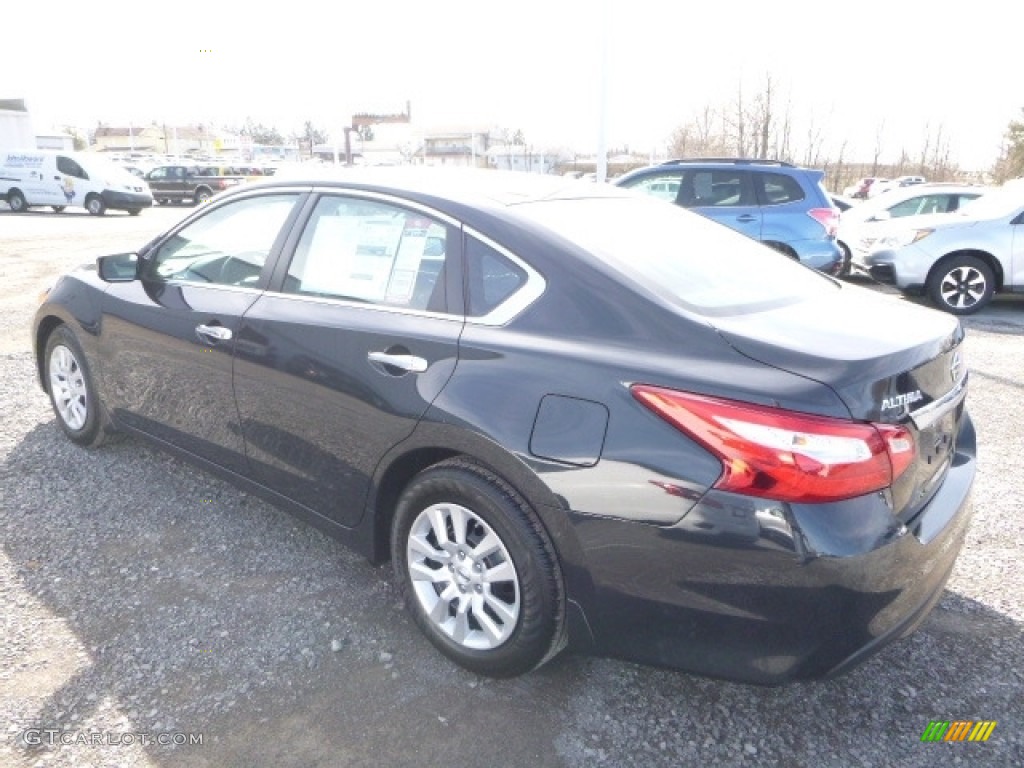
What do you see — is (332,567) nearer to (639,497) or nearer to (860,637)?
(639,497)

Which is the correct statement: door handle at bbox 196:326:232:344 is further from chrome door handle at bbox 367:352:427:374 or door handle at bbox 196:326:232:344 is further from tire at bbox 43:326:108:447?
tire at bbox 43:326:108:447

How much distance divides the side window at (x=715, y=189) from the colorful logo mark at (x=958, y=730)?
25.1ft

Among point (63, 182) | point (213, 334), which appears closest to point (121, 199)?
point (63, 182)

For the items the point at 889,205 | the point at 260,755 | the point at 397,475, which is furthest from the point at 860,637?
the point at 889,205

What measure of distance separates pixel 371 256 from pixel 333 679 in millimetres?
1479

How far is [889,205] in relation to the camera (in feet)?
41.8

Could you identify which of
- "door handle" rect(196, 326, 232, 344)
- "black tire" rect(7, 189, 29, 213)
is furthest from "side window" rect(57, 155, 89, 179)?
"door handle" rect(196, 326, 232, 344)

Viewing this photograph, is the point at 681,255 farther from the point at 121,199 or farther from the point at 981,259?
the point at 121,199

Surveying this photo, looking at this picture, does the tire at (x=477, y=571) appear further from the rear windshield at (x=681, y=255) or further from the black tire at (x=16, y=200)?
the black tire at (x=16, y=200)

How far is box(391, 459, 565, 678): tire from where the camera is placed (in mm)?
2322

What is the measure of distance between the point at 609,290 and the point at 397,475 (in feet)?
3.24

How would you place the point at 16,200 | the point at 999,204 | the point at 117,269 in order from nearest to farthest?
the point at 117,269 → the point at 999,204 → the point at 16,200

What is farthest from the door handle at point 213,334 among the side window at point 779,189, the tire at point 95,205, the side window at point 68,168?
the side window at point 68,168

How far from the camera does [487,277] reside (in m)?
2.54
